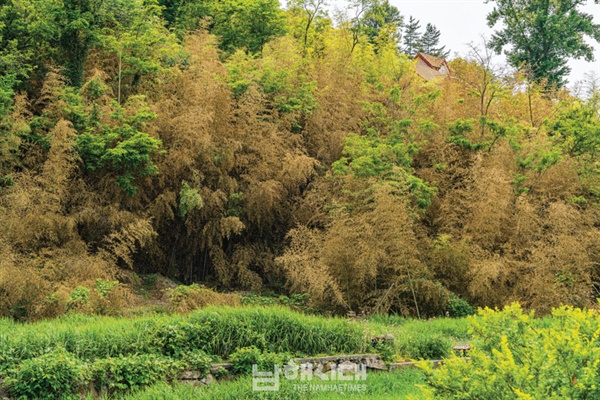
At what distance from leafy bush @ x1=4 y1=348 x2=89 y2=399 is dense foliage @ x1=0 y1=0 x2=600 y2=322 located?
2626mm

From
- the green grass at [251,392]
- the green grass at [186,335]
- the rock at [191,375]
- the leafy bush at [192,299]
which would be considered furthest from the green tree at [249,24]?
the green grass at [251,392]

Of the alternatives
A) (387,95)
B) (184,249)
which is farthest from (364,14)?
(184,249)

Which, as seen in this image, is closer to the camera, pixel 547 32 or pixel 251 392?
pixel 251 392

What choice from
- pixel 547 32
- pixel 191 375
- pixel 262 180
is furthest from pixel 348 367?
pixel 547 32

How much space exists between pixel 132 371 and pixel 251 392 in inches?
53.2

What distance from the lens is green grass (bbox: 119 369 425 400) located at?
5234 millimetres

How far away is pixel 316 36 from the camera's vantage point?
15977mm

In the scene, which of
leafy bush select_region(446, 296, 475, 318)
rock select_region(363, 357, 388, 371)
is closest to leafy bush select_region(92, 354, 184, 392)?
rock select_region(363, 357, 388, 371)

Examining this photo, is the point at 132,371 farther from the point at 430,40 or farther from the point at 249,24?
the point at 430,40

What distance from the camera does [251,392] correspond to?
5.30 meters

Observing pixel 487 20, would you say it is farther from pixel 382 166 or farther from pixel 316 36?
pixel 382 166

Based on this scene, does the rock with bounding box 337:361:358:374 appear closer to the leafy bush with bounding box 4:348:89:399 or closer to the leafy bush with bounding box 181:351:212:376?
the leafy bush with bounding box 181:351:212:376

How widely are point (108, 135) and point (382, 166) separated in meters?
5.00

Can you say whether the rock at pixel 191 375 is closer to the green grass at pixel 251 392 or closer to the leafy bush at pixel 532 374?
the green grass at pixel 251 392
